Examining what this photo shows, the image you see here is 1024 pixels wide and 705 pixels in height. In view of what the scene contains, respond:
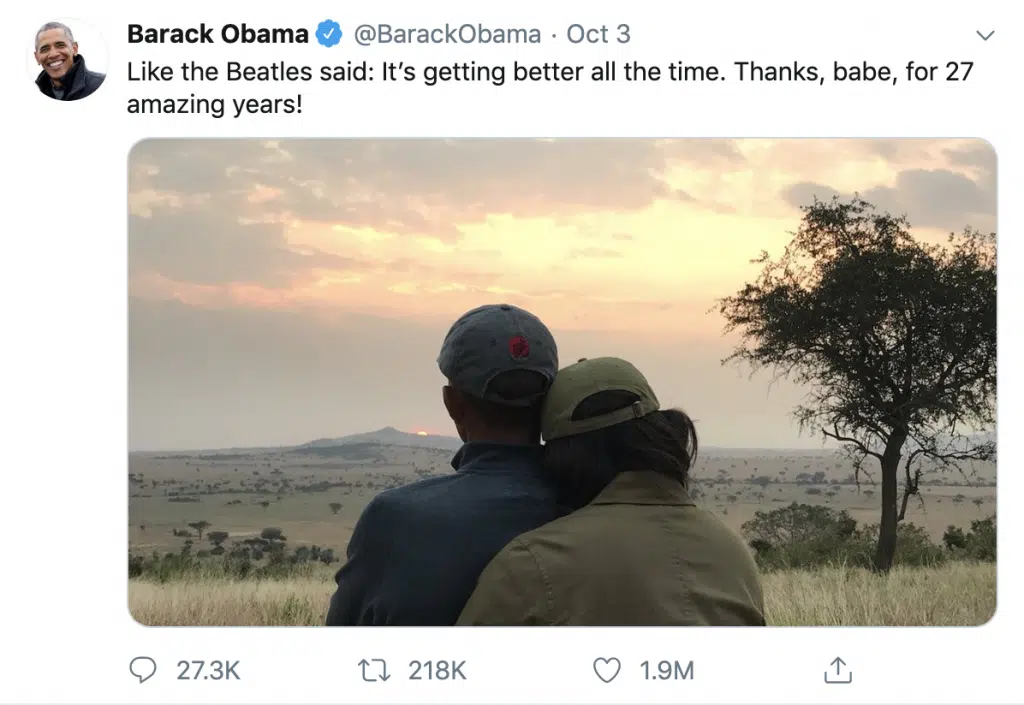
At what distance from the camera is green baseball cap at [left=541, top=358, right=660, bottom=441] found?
350 centimetres

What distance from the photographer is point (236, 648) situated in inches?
193

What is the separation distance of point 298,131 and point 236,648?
256 centimetres

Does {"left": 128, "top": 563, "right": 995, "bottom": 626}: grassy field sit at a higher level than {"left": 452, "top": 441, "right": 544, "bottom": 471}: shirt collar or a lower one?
lower

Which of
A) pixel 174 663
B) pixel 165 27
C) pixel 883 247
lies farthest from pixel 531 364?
pixel 883 247

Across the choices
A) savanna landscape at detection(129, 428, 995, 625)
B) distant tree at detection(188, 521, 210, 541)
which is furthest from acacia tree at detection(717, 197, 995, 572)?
distant tree at detection(188, 521, 210, 541)

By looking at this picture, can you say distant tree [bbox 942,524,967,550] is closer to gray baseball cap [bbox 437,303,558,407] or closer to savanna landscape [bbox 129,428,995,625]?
savanna landscape [bbox 129,428,995,625]

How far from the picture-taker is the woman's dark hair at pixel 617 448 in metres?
3.46

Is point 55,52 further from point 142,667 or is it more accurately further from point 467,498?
point 467,498

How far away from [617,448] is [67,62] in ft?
11.8

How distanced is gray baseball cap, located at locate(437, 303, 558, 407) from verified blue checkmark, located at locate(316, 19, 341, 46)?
2.06m

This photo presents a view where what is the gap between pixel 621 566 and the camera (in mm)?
3318

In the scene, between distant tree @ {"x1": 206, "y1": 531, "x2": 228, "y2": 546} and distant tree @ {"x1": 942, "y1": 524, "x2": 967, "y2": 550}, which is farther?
distant tree @ {"x1": 942, "y1": 524, "x2": 967, "y2": 550}

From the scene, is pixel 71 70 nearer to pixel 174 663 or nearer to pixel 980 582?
pixel 174 663

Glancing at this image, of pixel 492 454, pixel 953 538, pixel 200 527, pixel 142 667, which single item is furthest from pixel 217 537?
pixel 953 538
